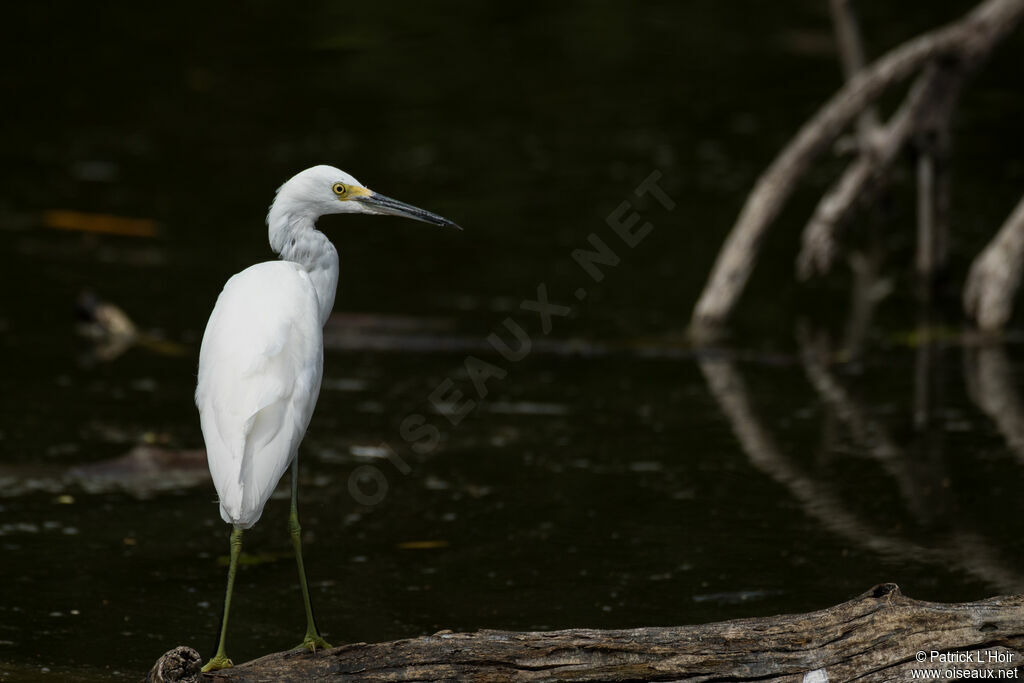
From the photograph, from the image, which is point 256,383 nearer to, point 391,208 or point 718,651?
point 391,208

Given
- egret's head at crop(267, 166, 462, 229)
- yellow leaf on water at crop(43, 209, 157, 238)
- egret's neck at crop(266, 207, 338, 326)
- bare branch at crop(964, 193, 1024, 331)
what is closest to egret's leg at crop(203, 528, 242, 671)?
egret's neck at crop(266, 207, 338, 326)

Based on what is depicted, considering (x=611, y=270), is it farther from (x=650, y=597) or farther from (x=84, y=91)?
(x=84, y=91)

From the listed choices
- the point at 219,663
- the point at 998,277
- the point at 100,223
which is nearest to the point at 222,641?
the point at 219,663

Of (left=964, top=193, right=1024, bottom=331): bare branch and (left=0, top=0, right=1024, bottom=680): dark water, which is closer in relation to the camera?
(left=0, top=0, right=1024, bottom=680): dark water

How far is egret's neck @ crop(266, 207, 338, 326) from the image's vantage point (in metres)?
5.02

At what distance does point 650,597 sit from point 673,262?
530 centimetres

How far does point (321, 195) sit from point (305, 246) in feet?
0.58

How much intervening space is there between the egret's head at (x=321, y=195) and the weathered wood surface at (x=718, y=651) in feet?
5.48

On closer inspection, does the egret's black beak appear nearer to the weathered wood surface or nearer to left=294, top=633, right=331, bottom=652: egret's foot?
left=294, top=633, right=331, bottom=652: egret's foot

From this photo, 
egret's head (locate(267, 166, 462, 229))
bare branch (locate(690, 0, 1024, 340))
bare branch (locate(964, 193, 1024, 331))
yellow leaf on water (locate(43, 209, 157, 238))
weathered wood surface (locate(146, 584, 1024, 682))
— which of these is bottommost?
weathered wood surface (locate(146, 584, 1024, 682))

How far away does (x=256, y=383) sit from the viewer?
4383 millimetres

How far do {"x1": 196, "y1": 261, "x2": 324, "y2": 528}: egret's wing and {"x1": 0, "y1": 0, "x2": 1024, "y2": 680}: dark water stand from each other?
831 mm

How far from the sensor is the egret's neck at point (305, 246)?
5.02m

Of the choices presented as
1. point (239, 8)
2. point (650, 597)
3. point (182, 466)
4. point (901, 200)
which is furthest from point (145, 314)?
point (239, 8)
